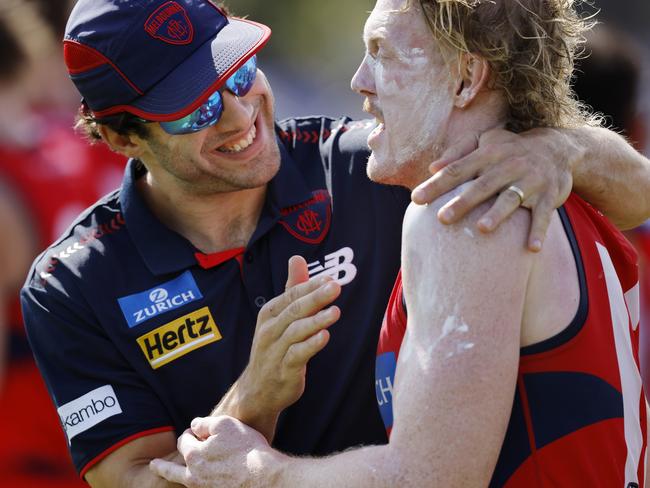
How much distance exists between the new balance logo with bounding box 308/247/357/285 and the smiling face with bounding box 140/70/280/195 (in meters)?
0.31

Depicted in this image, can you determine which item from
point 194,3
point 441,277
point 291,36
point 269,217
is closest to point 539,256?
point 441,277

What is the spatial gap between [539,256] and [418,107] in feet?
1.58

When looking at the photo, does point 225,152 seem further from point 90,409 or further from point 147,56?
point 90,409

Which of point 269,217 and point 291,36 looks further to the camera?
point 291,36

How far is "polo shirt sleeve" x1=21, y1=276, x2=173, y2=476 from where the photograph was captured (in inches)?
117

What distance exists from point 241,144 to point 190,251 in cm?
38

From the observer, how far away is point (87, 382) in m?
3.02

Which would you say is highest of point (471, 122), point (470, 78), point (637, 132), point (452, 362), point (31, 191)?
point (470, 78)

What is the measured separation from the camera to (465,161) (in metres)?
2.23

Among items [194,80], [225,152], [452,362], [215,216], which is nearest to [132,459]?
[215,216]

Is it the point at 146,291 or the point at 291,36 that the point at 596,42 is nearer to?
the point at 146,291

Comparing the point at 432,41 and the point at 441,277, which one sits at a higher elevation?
the point at 432,41

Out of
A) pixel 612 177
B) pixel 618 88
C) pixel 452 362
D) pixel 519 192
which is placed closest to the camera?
pixel 452 362

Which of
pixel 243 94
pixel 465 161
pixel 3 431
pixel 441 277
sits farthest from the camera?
pixel 3 431
